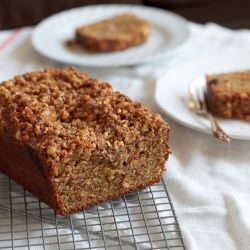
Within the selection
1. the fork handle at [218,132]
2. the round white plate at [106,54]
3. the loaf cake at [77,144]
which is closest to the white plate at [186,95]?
the fork handle at [218,132]

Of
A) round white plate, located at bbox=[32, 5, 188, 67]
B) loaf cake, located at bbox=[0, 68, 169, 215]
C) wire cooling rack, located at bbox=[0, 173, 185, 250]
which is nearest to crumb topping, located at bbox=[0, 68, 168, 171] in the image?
loaf cake, located at bbox=[0, 68, 169, 215]

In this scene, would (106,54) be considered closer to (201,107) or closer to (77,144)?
(201,107)

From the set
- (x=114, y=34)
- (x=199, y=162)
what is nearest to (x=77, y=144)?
(x=199, y=162)

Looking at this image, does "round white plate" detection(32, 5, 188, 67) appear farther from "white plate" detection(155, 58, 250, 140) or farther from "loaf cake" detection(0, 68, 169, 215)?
"loaf cake" detection(0, 68, 169, 215)

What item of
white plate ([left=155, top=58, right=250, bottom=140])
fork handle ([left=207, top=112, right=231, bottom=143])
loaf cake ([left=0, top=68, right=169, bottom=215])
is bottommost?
white plate ([left=155, top=58, right=250, bottom=140])

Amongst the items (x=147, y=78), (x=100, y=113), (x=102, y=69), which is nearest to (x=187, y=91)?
(x=147, y=78)
